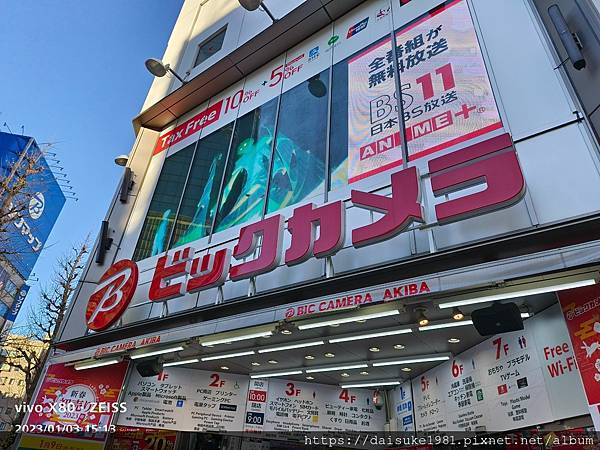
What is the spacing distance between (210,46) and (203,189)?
5253 mm

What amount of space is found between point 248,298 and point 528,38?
5.57 m

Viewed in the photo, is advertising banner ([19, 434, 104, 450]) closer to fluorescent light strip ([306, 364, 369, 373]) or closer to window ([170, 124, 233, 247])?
window ([170, 124, 233, 247])

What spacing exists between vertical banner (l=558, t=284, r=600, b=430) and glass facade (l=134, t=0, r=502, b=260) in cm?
244

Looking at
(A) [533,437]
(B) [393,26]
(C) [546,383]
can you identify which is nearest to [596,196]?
(C) [546,383]

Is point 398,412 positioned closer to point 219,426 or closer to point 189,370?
point 219,426

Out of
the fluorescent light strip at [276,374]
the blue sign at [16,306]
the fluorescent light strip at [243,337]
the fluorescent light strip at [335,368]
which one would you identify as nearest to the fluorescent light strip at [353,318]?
the fluorescent light strip at [243,337]

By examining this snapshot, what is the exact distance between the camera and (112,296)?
305 inches

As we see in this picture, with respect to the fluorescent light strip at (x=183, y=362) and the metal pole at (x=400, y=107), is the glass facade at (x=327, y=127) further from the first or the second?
the fluorescent light strip at (x=183, y=362)

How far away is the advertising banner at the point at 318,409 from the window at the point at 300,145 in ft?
12.5

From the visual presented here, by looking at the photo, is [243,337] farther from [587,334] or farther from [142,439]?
[142,439]

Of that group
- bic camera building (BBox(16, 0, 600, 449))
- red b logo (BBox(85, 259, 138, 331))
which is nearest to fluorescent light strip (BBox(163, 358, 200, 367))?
bic camera building (BBox(16, 0, 600, 449))

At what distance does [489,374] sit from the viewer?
19.2 feet

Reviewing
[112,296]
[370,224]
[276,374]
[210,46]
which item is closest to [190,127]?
[210,46]

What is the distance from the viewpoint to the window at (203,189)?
8.73m
